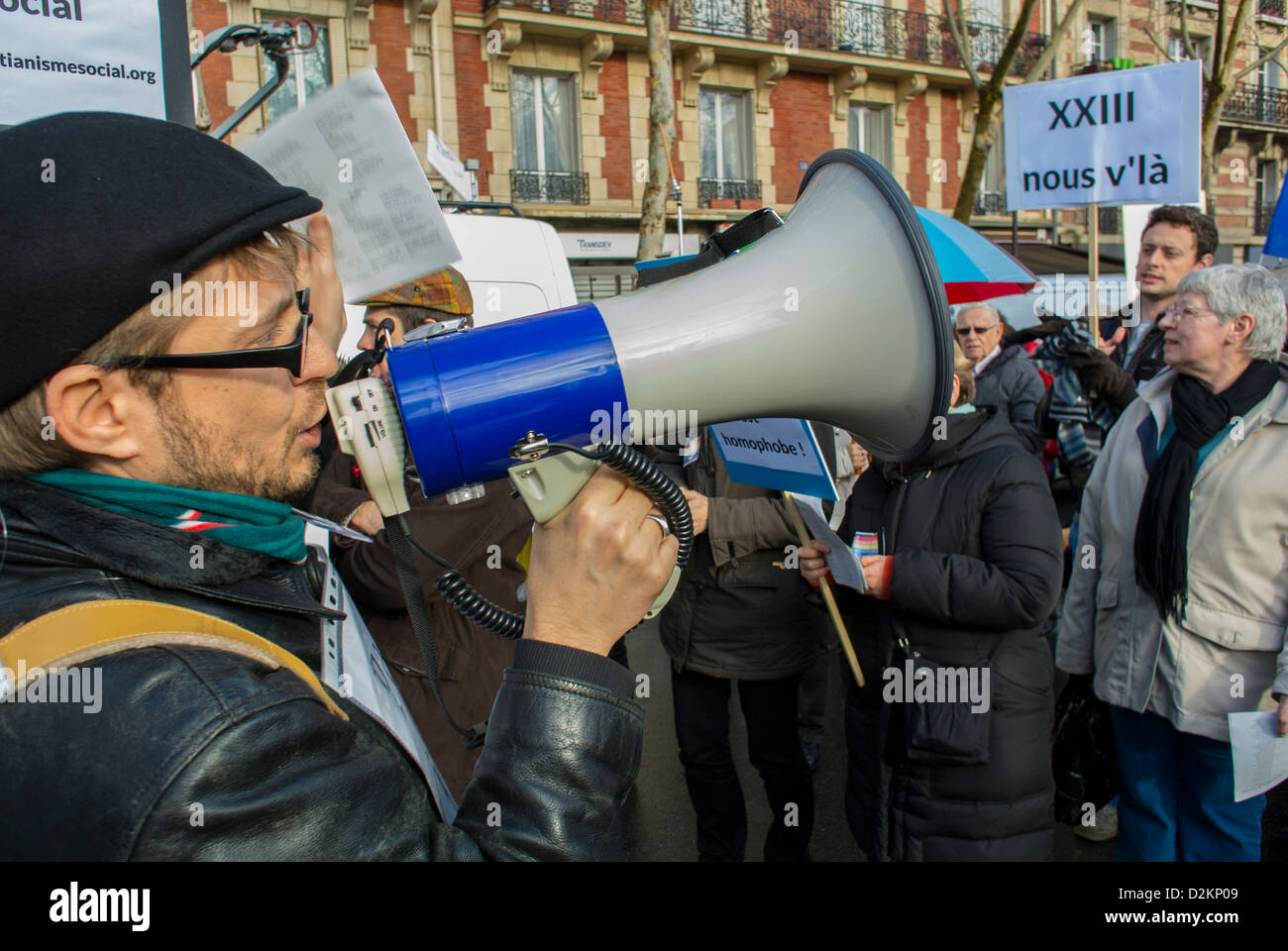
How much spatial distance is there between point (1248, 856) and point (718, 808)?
1.53m

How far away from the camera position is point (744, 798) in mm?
3631

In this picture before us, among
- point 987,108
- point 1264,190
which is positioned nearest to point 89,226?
point 987,108

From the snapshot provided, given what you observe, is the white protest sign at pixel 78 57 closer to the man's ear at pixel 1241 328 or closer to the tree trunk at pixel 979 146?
the man's ear at pixel 1241 328

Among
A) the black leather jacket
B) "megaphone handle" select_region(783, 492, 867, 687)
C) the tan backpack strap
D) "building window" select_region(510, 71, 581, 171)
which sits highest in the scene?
"building window" select_region(510, 71, 581, 171)

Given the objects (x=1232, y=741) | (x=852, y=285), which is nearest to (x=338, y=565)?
(x=852, y=285)

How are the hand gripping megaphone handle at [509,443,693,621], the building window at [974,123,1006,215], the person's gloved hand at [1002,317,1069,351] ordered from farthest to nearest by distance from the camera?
the building window at [974,123,1006,215], the person's gloved hand at [1002,317,1069,351], the hand gripping megaphone handle at [509,443,693,621]

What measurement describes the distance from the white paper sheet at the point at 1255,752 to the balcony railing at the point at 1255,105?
2497 cm

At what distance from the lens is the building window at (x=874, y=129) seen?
62.3 feet

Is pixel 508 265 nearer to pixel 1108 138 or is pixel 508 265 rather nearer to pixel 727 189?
pixel 1108 138

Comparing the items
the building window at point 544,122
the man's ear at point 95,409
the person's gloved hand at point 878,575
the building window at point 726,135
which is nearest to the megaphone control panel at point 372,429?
the man's ear at point 95,409

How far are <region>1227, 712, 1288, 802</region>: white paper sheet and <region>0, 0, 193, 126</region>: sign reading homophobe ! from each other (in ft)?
9.37

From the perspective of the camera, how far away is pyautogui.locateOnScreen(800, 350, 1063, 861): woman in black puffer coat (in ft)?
7.77

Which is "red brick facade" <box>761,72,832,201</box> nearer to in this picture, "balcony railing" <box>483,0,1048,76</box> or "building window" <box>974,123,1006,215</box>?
"balcony railing" <box>483,0,1048,76</box>

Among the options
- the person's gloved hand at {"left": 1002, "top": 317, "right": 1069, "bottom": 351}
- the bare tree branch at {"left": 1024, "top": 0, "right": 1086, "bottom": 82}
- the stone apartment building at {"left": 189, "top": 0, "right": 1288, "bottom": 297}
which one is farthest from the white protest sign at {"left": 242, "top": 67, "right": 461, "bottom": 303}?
the stone apartment building at {"left": 189, "top": 0, "right": 1288, "bottom": 297}
